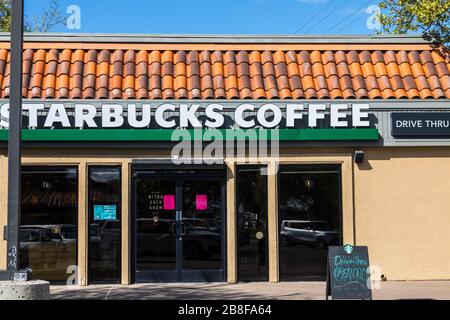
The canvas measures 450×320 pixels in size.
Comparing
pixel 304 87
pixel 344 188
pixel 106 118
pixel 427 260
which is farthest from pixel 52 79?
pixel 427 260

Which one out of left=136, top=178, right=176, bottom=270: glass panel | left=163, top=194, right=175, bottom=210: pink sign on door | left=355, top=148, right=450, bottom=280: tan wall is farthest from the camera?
left=355, top=148, right=450, bottom=280: tan wall

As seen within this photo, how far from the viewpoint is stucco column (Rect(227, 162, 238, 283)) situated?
13.7 metres

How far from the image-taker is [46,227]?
44.7 ft

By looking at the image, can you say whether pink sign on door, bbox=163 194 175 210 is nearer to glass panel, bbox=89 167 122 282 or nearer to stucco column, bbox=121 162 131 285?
stucco column, bbox=121 162 131 285

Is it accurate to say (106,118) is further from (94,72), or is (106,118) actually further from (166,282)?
(166,282)

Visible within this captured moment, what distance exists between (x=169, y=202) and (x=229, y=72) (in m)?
3.23

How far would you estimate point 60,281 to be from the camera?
44.5ft

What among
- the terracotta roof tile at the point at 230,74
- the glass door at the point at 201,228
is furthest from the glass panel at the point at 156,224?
the terracotta roof tile at the point at 230,74

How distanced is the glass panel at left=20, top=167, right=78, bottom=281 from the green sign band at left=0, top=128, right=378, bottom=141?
891 millimetres

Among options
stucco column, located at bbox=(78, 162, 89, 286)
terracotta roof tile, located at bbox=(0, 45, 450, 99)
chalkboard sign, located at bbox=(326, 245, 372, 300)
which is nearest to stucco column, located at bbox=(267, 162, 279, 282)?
terracotta roof tile, located at bbox=(0, 45, 450, 99)

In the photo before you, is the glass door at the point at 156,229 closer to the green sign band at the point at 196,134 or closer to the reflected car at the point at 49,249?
the green sign band at the point at 196,134

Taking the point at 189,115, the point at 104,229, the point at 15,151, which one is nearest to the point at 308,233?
the point at 189,115

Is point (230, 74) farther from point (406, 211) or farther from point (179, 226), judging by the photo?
point (406, 211)
